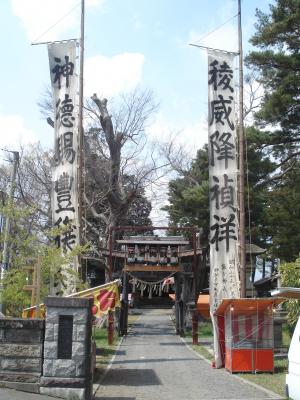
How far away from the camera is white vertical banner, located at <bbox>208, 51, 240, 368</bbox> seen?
1590 cm

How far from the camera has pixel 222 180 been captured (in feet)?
53.9

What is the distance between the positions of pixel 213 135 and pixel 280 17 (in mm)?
10671

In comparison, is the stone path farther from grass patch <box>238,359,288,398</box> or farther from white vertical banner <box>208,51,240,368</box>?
white vertical banner <box>208,51,240,368</box>

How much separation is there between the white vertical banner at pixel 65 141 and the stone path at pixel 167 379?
14.0 feet

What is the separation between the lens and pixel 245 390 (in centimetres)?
1151

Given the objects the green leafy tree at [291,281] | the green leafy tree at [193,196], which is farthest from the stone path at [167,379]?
the green leafy tree at [193,196]

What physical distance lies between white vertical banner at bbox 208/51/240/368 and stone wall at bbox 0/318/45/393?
6.64 metres

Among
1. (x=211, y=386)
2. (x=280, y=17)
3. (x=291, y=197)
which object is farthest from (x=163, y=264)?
(x=211, y=386)

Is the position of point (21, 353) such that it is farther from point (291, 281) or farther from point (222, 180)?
point (291, 281)

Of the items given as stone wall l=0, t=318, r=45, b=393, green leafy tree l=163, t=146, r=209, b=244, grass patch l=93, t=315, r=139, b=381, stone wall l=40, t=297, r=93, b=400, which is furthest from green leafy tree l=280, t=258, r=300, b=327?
A: green leafy tree l=163, t=146, r=209, b=244

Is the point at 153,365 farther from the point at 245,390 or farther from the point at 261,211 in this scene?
the point at 261,211

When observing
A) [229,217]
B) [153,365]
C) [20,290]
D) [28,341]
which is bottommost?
[153,365]

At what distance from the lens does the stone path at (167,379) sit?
10.9 metres

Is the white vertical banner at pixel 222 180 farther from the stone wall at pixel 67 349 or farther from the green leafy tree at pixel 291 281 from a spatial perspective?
the stone wall at pixel 67 349
